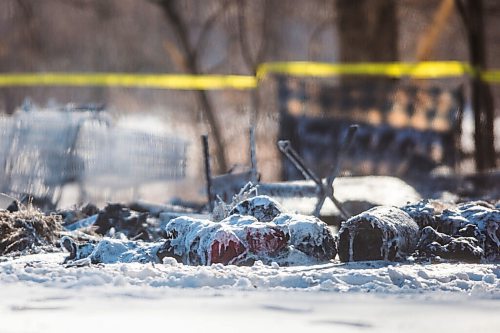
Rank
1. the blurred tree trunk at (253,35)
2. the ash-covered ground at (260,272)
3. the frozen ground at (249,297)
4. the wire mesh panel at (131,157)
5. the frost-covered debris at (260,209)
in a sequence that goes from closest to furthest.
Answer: the frozen ground at (249,297), the ash-covered ground at (260,272), the frost-covered debris at (260,209), the wire mesh panel at (131,157), the blurred tree trunk at (253,35)

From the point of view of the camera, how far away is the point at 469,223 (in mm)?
8594

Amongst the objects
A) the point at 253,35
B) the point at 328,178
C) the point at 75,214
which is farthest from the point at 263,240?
the point at 253,35

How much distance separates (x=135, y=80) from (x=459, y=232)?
1292 centimetres

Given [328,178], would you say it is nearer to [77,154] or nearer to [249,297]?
[77,154]

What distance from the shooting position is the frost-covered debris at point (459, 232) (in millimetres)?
8305

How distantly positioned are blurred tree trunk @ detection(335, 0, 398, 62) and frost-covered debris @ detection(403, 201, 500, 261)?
8645 mm

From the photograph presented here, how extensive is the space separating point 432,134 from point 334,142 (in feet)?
4.39

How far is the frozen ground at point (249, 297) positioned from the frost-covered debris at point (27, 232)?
0.78 meters

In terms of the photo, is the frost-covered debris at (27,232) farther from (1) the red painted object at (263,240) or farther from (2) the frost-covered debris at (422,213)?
(2) the frost-covered debris at (422,213)

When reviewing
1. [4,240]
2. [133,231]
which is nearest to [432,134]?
[133,231]

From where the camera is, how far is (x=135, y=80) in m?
20.9

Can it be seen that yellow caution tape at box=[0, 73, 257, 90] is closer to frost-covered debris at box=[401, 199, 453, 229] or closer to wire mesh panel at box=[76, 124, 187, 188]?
wire mesh panel at box=[76, 124, 187, 188]

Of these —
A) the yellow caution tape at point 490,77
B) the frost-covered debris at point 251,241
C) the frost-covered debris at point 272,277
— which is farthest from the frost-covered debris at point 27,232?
the yellow caution tape at point 490,77

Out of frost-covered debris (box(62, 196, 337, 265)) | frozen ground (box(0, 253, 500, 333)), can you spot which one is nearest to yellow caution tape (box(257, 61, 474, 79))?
frost-covered debris (box(62, 196, 337, 265))
